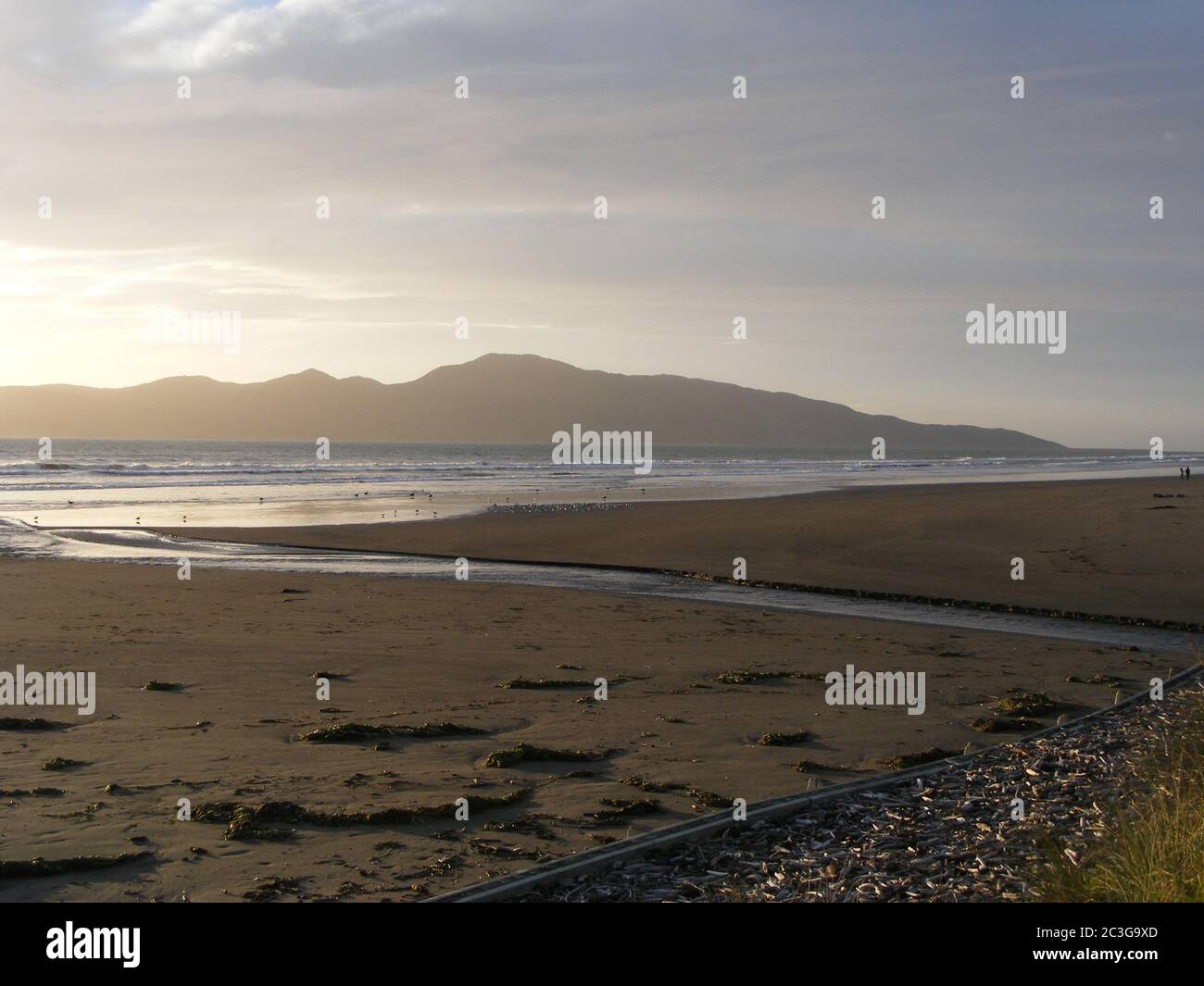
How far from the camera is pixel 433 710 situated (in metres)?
8.85

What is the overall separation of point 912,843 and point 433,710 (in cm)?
471

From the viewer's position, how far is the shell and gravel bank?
4.71 metres

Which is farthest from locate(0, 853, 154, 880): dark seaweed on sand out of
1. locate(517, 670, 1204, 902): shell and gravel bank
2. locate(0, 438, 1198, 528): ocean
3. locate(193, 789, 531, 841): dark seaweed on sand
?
locate(0, 438, 1198, 528): ocean

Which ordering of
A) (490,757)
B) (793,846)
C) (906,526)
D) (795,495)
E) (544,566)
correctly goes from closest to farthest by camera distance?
(793,846)
(490,757)
(544,566)
(906,526)
(795,495)

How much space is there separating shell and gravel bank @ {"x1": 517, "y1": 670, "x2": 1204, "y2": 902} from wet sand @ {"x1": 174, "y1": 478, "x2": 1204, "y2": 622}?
31.3ft

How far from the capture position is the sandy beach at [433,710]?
18.1 ft

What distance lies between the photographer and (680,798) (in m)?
6.39

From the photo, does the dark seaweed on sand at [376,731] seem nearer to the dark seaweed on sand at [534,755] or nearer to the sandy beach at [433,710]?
the sandy beach at [433,710]

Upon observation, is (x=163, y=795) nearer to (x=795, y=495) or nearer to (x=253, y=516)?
(x=253, y=516)

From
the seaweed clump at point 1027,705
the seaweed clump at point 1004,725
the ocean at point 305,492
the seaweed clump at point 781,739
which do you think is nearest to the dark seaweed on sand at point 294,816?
the seaweed clump at point 781,739

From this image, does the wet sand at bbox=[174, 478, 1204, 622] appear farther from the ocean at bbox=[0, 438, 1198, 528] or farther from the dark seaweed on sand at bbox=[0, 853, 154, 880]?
the dark seaweed on sand at bbox=[0, 853, 154, 880]

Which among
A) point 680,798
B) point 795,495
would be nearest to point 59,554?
point 680,798
